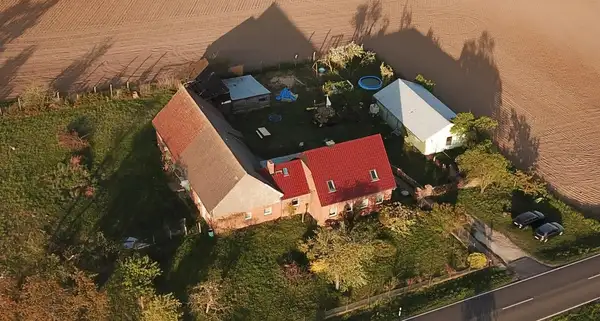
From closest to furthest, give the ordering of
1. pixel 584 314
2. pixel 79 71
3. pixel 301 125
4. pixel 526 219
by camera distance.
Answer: pixel 584 314 < pixel 526 219 < pixel 301 125 < pixel 79 71

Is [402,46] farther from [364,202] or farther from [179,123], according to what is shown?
[179,123]

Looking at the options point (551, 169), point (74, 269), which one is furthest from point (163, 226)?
point (551, 169)

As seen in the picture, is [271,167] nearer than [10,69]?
Yes

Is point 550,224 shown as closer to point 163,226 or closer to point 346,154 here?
point 346,154

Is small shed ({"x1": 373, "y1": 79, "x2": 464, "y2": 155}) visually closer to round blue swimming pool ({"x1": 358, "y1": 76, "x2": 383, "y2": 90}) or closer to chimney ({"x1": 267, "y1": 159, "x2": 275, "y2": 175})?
round blue swimming pool ({"x1": 358, "y1": 76, "x2": 383, "y2": 90})

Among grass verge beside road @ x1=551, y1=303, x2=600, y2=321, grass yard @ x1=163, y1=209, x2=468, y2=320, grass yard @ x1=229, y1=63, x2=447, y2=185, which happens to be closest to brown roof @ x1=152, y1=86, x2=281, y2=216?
grass yard @ x1=163, y1=209, x2=468, y2=320

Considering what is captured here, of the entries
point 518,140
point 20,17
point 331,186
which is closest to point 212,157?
point 331,186
